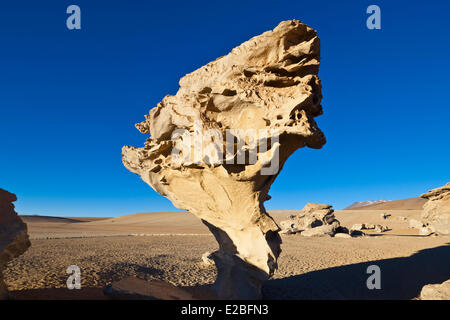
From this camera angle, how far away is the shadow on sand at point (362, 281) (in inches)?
379

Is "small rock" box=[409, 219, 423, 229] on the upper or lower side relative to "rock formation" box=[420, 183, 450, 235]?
lower

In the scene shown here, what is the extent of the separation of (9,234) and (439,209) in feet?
93.7

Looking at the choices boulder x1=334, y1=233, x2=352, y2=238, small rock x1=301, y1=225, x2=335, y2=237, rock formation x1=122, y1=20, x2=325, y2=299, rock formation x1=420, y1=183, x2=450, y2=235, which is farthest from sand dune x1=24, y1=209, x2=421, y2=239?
rock formation x1=122, y1=20, x2=325, y2=299

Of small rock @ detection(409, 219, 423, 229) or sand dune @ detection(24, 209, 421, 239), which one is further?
sand dune @ detection(24, 209, 421, 239)

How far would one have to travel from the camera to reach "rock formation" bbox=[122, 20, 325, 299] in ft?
20.1

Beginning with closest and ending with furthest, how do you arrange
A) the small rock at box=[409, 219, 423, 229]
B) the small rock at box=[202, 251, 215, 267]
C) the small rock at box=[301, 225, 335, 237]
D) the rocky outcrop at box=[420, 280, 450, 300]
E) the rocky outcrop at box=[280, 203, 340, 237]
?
1. the rocky outcrop at box=[420, 280, 450, 300]
2. the small rock at box=[202, 251, 215, 267]
3. the small rock at box=[301, 225, 335, 237]
4. the rocky outcrop at box=[280, 203, 340, 237]
5. the small rock at box=[409, 219, 423, 229]

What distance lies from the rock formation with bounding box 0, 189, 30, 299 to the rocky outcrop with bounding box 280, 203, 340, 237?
2279 centimetres

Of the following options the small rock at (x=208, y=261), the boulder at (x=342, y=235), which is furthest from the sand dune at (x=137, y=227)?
the small rock at (x=208, y=261)

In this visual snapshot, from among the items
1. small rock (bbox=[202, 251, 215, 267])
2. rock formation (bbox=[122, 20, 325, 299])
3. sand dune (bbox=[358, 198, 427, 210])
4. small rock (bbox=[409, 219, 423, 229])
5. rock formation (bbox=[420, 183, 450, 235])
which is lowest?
sand dune (bbox=[358, 198, 427, 210])

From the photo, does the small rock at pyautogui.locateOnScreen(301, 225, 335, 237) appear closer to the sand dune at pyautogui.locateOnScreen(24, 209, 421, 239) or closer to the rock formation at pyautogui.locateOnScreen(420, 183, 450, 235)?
the rock formation at pyautogui.locateOnScreen(420, 183, 450, 235)
